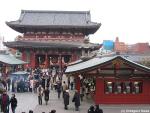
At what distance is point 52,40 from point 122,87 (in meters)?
33.1

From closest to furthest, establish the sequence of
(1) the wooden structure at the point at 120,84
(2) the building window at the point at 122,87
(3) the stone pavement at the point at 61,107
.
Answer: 1. (3) the stone pavement at the point at 61,107
2. (1) the wooden structure at the point at 120,84
3. (2) the building window at the point at 122,87

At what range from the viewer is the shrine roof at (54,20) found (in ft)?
197

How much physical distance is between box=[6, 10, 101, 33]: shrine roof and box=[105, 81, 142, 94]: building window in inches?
1311

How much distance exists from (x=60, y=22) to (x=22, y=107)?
38783mm

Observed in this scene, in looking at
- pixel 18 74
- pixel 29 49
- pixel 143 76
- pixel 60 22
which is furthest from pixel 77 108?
pixel 60 22

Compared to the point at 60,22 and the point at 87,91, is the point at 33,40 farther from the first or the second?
the point at 87,91

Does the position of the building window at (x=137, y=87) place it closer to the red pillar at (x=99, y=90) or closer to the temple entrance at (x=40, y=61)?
the red pillar at (x=99, y=90)

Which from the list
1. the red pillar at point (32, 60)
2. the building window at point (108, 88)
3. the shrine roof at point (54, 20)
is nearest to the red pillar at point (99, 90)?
the building window at point (108, 88)

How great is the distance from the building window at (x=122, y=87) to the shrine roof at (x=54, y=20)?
109 ft

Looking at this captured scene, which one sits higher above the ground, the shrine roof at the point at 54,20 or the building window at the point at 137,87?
the shrine roof at the point at 54,20

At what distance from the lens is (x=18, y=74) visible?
37312 mm

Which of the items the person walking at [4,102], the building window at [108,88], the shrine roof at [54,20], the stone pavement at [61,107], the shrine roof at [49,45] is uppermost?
the shrine roof at [54,20]

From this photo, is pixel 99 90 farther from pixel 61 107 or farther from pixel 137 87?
pixel 61 107

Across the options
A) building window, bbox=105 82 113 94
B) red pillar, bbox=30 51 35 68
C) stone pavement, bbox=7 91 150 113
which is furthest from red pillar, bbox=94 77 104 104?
red pillar, bbox=30 51 35 68
